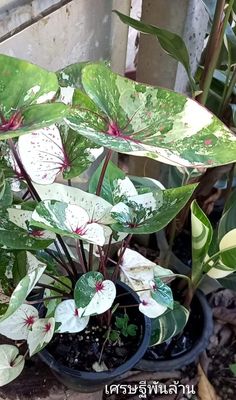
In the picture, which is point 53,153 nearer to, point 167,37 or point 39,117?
point 39,117

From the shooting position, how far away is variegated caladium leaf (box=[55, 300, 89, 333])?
0.78 m

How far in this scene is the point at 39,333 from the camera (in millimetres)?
773

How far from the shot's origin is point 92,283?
0.75 meters

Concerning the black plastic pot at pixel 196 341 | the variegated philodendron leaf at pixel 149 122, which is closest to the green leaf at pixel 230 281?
the black plastic pot at pixel 196 341

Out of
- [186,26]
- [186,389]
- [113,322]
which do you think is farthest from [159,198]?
[186,389]

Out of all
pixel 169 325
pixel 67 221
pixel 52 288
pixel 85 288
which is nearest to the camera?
pixel 67 221

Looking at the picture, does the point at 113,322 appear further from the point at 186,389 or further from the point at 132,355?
the point at 186,389

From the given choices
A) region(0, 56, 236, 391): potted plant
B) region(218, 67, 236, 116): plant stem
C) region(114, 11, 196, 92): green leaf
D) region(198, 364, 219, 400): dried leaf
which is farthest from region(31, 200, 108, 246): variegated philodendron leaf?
region(198, 364, 219, 400): dried leaf

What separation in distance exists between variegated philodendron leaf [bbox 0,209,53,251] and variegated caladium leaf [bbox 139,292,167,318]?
0.60 feet

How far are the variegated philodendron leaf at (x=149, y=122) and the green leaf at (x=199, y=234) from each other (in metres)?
0.26

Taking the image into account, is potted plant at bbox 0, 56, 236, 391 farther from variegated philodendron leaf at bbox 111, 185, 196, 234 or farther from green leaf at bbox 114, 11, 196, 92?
green leaf at bbox 114, 11, 196, 92

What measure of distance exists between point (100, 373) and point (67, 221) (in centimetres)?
31

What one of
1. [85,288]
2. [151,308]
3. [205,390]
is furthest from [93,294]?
[205,390]

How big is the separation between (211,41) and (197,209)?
A: 0.98 feet
